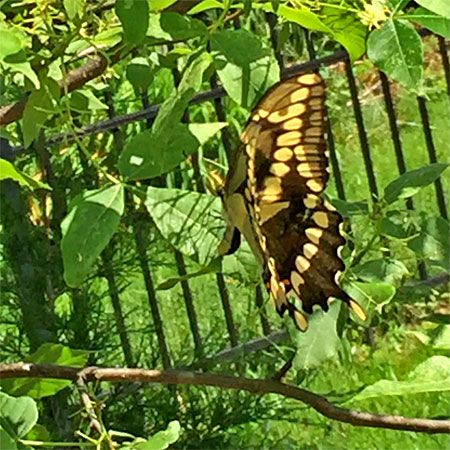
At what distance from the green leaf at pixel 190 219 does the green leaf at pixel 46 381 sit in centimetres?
15

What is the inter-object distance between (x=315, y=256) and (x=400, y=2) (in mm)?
197

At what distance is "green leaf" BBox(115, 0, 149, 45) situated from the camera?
0.86 metres

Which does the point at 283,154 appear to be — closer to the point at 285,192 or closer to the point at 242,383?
the point at 285,192

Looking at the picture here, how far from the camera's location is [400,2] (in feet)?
2.99

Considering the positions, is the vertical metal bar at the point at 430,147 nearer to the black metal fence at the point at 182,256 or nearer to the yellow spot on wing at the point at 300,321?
the black metal fence at the point at 182,256

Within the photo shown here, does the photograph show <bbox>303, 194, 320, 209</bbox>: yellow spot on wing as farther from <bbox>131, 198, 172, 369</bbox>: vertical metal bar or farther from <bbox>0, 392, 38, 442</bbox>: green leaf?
<bbox>131, 198, 172, 369</bbox>: vertical metal bar

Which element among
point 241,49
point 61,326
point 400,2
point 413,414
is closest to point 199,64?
point 241,49

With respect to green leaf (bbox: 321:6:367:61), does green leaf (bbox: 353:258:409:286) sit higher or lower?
lower

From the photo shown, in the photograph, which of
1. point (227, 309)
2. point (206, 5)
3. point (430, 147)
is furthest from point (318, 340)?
point (430, 147)

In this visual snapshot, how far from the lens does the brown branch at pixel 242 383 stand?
831 millimetres

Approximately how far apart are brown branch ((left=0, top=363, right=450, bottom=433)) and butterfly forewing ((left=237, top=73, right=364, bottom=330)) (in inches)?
2.1

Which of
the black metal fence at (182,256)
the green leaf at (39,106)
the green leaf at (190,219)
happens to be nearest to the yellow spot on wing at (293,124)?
the green leaf at (190,219)

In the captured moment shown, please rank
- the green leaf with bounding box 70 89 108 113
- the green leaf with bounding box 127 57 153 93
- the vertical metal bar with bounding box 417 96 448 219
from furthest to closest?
the vertical metal bar with bounding box 417 96 448 219 → the green leaf with bounding box 70 89 108 113 → the green leaf with bounding box 127 57 153 93

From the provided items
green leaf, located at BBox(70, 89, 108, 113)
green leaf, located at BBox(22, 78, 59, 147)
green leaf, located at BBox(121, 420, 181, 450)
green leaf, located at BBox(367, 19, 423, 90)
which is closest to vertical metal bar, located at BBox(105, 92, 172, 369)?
green leaf, located at BBox(70, 89, 108, 113)
